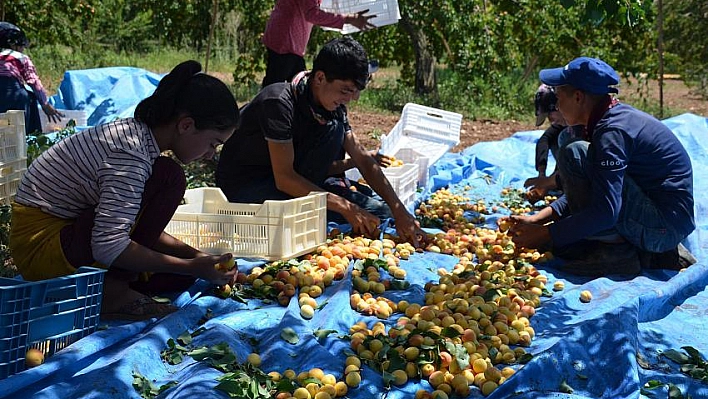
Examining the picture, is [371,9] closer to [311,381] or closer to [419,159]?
[419,159]

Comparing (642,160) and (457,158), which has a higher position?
(642,160)

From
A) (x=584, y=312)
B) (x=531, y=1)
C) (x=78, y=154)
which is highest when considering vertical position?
(x=531, y=1)

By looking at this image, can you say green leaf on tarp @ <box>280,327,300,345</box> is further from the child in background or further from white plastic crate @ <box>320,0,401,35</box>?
white plastic crate @ <box>320,0,401,35</box>

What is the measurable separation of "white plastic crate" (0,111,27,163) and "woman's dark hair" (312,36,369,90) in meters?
1.60

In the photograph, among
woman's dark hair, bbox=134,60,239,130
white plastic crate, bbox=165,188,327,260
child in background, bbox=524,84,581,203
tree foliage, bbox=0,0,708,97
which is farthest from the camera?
tree foliage, bbox=0,0,708,97

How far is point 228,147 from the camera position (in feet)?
14.0

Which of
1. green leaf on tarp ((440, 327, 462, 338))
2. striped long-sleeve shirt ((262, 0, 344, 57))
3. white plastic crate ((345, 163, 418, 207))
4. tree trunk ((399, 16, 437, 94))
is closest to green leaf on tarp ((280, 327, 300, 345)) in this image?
green leaf on tarp ((440, 327, 462, 338))

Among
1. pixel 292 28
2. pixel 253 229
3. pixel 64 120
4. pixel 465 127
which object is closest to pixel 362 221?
pixel 253 229

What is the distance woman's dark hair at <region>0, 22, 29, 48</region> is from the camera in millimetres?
6696

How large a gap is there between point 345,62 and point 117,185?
57.3 inches

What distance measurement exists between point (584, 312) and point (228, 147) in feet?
6.71

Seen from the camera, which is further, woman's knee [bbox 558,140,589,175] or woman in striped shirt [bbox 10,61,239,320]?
woman's knee [bbox 558,140,589,175]

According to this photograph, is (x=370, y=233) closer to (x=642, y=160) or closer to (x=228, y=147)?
(x=228, y=147)

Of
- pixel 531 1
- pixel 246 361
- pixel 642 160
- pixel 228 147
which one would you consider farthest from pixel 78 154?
pixel 531 1
